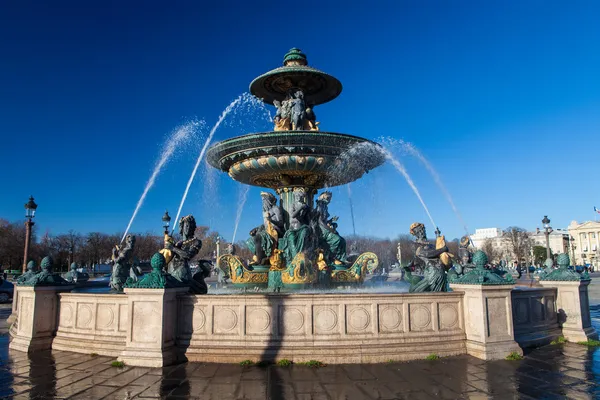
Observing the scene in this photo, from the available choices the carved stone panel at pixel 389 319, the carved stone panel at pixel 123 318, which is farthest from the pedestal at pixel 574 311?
the carved stone panel at pixel 123 318

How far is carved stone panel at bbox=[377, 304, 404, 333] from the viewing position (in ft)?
25.5

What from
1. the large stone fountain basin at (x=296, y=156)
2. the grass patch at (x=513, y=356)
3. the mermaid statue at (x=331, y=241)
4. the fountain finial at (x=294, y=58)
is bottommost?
the grass patch at (x=513, y=356)

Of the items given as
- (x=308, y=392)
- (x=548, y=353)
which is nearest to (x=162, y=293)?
(x=308, y=392)

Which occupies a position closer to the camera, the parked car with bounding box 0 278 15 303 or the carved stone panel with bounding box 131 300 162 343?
the carved stone panel with bounding box 131 300 162 343

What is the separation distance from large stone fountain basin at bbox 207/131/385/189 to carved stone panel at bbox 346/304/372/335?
6088mm

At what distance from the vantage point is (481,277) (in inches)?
317

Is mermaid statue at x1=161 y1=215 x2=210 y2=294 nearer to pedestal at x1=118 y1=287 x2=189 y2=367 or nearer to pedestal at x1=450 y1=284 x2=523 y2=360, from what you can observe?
pedestal at x1=118 y1=287 x2=189 y2=367

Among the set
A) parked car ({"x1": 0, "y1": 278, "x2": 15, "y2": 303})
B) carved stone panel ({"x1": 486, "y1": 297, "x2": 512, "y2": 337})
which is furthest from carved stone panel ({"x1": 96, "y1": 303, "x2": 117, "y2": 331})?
parked car ({"x1": 0, "y1": 278, "x2": 15, "y2": 303})

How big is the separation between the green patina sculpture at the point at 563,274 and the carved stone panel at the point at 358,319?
5.10 m

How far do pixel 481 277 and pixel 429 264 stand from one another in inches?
79.5

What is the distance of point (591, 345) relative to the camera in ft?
29.7

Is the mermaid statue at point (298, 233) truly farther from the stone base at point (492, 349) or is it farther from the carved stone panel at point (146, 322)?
the stone base at point (492, 349)

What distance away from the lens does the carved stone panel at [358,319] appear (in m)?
7.69

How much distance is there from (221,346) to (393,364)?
9.84ft
